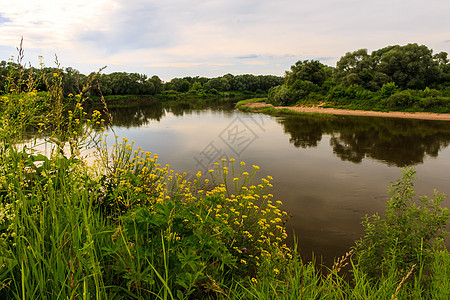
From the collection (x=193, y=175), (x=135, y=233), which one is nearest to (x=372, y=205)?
(x=193, y=175)

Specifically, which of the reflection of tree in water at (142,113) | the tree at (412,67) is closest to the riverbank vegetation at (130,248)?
the reflection of tree in water at (142,113)

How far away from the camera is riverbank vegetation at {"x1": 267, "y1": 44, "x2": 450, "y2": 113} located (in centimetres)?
3334

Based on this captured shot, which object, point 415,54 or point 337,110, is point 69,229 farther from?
point 415,54

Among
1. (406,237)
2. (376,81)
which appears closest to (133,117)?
(406,237)

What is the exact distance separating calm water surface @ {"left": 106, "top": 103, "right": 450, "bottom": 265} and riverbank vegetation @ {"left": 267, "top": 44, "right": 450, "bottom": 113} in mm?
10126

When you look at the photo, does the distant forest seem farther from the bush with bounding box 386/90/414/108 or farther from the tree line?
the tree line

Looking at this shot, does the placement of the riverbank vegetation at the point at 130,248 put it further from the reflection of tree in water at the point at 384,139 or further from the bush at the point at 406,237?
the reflection of tree in water at the point at 384,139

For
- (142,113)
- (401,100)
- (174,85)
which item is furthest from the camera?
(174,85)

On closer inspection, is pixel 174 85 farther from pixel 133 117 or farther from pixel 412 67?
pixel 412 67

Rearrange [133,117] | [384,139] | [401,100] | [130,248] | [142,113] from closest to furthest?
[130,248] → [384,139] → [401,100] → [133,117] → [142,113]

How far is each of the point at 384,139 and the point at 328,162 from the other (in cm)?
904

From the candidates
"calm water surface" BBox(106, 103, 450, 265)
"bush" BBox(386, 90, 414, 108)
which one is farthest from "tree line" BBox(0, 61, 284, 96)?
"bush" BBox(386, 90, 414, 108)

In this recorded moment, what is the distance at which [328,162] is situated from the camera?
43.5ft

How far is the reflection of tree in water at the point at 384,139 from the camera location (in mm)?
14507
